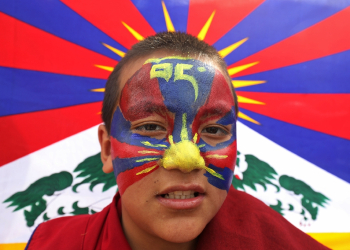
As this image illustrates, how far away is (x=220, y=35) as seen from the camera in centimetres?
194

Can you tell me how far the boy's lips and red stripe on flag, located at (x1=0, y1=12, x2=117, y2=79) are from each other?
3.92 feet

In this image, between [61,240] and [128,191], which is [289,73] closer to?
[128,191]

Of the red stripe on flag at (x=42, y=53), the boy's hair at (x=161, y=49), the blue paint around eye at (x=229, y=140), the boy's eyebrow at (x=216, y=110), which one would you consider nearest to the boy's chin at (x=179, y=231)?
the blue paint around eye at (x=229, y=140)

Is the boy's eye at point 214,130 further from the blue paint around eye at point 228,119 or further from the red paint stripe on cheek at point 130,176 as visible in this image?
the red paint stripe on cheek at point 130,176

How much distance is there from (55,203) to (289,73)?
1874 millimetres

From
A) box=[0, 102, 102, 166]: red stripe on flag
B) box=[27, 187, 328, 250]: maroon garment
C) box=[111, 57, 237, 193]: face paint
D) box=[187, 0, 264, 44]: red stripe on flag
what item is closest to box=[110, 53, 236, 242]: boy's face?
box=[111, 57, 237, 193]: face paint

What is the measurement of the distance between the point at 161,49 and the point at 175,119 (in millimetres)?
336

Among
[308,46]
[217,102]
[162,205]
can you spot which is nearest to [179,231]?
[162,205]

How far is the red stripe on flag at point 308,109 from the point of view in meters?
1.94

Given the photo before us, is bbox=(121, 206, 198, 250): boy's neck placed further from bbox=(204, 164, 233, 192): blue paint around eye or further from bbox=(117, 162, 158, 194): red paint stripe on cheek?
bbox=(204, 164, 233, 192): blue paint around eye

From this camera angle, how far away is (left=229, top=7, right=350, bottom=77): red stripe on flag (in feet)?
6.37

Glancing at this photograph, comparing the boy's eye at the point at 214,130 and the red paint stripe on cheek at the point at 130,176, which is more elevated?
the boy's eye at the point at 214,130

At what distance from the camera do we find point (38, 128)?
5.74 ft

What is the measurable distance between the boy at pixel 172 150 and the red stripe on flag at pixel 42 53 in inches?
27.9
